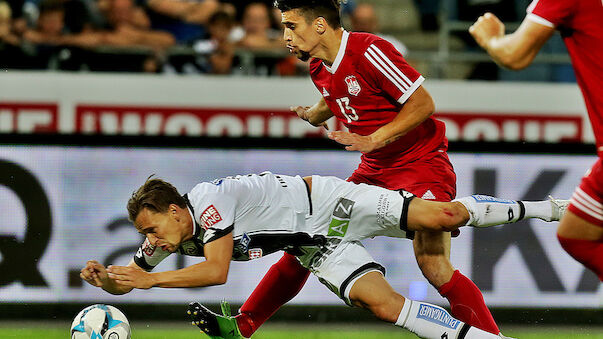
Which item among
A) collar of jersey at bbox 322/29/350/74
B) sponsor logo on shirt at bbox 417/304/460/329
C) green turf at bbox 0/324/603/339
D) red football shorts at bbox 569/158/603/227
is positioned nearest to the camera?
red football shorts at bbox 569/158/603/227

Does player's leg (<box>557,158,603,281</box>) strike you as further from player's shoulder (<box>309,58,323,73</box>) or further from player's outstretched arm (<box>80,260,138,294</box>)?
player's outstretched arm (<box>80,260,138,294</box>)

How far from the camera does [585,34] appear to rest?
3.72m

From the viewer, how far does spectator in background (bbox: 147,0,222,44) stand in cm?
933

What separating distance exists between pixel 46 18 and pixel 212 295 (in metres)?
3.57

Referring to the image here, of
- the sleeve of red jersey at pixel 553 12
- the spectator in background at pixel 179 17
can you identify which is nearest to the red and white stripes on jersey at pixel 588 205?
the sleeve of red jersey at pixel 553 12

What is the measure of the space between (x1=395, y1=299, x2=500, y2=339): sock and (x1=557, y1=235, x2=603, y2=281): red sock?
830 millimetres

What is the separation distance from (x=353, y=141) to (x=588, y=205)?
121 cm

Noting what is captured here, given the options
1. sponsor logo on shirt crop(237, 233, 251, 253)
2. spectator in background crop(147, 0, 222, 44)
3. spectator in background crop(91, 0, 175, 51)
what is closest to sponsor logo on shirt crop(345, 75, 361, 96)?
sponsor logo on shirt crop(237, 233, 251, 253)

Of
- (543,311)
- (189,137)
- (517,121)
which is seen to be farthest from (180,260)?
(517,121)

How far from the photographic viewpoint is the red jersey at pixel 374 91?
4867 mm

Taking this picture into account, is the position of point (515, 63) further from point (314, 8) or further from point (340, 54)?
point (314, 8)

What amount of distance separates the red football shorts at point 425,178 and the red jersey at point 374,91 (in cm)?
4

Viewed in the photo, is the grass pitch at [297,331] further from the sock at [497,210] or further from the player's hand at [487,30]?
the player's hand at [487,30]

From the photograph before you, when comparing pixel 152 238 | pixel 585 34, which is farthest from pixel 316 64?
pixel 585 34
